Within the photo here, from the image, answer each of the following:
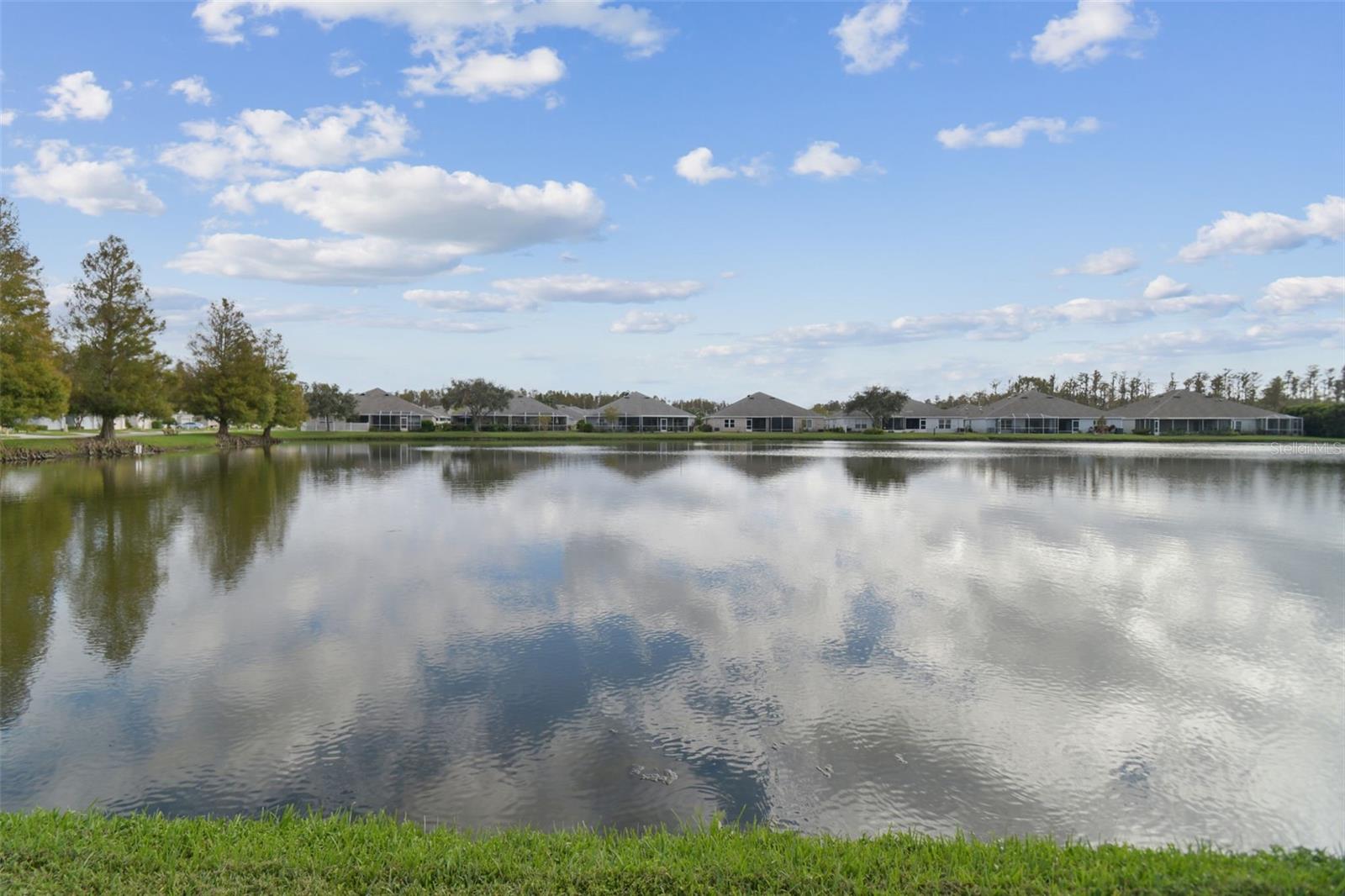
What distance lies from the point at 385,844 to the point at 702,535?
1124cm

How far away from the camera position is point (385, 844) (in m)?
4.07

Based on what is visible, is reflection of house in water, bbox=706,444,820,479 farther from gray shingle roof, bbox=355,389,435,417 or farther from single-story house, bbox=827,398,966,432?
Result: gray shingle roof, bbox=355,389,435,417

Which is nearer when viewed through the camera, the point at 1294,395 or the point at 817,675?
the point at 817,675

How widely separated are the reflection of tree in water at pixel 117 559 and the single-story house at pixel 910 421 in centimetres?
8047

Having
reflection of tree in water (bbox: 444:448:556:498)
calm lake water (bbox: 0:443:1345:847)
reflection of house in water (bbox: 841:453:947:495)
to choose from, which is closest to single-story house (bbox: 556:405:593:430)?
reflection of tree in water (bbox: 444:448:556:498)

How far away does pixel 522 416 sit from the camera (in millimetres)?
89125

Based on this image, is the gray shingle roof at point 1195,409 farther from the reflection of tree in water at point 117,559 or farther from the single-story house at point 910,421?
the reflection of tree in water at point 117,559

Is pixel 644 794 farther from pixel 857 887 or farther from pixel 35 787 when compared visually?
pixel 35 787

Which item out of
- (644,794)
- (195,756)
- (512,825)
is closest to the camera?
(512,825)

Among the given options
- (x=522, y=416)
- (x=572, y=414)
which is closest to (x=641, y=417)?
(x=522, y=416)

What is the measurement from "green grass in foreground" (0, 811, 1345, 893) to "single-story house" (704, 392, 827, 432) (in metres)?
84.4

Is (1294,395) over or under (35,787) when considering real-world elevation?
over

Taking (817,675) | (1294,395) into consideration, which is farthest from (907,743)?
(1294,395)

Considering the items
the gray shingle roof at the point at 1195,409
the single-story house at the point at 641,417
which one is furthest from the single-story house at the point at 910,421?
the gray shingle roof at the point at 1195,409
